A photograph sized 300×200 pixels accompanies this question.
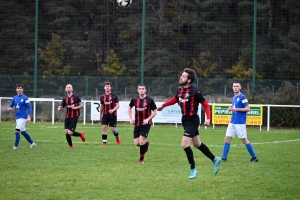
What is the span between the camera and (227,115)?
24422 mm

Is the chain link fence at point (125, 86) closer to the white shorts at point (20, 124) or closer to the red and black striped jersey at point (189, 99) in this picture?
the white shorts at point (20, 124)

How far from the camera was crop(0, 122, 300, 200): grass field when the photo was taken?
8.43 metres

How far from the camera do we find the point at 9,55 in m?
34.4

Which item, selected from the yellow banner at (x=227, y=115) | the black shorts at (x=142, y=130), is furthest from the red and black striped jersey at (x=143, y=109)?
the yellow banner at (x=227, y=115)

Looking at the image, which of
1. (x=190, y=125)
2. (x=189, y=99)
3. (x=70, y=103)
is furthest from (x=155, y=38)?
(x=190, y=125)

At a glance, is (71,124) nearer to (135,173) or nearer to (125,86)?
(135,173)

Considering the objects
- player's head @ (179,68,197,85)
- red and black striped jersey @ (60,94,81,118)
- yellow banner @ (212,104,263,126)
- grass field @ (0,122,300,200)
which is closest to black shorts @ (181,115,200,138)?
player's head @ (179,68,197,85)

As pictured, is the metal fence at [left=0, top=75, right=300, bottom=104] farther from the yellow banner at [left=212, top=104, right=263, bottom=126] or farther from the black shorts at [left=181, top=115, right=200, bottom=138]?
the black shorts at [left=181, top=115, right=200, bottom=138]

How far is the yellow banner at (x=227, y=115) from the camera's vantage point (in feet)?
77.9

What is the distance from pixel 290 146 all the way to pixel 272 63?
1547cm

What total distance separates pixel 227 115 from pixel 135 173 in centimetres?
1443

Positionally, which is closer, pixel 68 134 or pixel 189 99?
pixel 189 99

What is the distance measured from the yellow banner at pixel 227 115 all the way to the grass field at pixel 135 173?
6.47m

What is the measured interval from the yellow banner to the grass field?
21.2 feet
